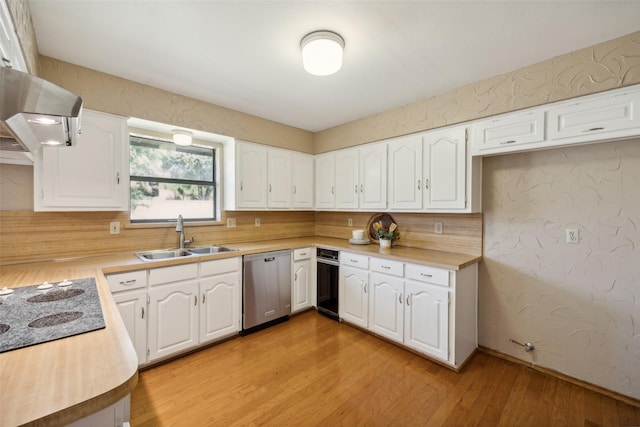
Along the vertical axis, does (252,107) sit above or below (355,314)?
above

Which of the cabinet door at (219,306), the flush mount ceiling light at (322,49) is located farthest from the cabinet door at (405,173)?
the cabinet door at (219,306)

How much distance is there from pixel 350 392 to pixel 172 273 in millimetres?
1694

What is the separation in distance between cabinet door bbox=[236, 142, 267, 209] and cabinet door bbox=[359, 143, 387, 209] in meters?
1.19

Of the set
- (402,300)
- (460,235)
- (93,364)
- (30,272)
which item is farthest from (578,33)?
(30,272)

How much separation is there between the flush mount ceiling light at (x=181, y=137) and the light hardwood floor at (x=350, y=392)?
2029mm

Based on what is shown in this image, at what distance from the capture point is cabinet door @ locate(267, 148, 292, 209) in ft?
11.1

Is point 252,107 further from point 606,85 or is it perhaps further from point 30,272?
point 606,85

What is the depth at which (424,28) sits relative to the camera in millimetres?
1676

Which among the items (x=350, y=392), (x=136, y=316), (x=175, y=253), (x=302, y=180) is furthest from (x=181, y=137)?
(x=350, y=392)

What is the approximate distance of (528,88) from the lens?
2.07 metres

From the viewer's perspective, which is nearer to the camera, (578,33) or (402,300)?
(578,33)

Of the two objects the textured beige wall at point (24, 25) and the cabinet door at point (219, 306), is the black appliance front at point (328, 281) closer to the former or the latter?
the cabinet door at point (219, 306)

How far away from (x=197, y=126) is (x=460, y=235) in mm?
2860

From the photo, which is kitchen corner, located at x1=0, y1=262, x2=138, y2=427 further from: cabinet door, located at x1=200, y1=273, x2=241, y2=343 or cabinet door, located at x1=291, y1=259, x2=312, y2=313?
cabinet door, located at x1=291, y1=259, x2=312, y2=313
